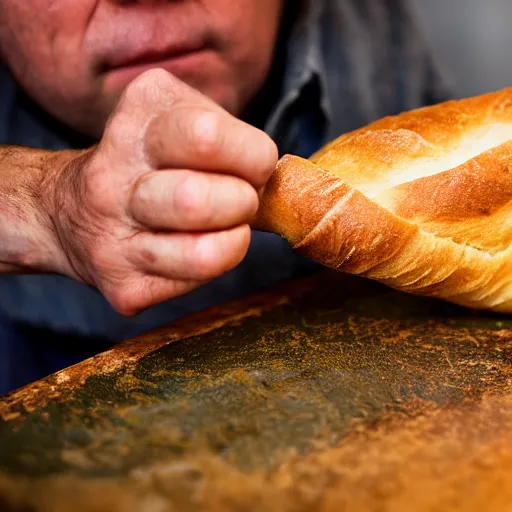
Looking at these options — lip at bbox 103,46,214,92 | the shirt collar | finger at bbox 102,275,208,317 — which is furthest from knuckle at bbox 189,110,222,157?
the shirt collar

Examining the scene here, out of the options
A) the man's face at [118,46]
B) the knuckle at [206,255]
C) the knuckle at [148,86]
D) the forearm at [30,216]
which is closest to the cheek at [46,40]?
the man's face at [118,46]

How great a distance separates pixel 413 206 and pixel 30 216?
1.34 feet

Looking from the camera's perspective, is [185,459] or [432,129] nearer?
[185,459]

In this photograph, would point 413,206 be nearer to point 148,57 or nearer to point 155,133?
point 155,133

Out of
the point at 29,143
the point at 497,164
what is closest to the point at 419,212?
the point at 497,164

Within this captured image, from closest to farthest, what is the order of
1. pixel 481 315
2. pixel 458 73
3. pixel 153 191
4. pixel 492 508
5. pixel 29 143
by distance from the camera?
1. pixel 492 508
2. pixel 153 191
3. pixel 481 315
4. pixel 29 143
5. pixel 458 73

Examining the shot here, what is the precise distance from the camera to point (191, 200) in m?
0.51

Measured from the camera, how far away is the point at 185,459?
0.44 meters

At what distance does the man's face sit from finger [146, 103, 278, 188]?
1.30ft

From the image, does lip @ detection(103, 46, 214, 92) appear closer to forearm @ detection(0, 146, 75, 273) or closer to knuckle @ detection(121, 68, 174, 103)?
forearm @ detection(0, 146, 75, 273)

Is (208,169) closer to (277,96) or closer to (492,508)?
(492,508)

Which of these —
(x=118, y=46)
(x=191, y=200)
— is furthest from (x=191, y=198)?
(x=118, y=46)

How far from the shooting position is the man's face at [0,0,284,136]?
0.87m

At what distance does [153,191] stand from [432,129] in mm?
343
